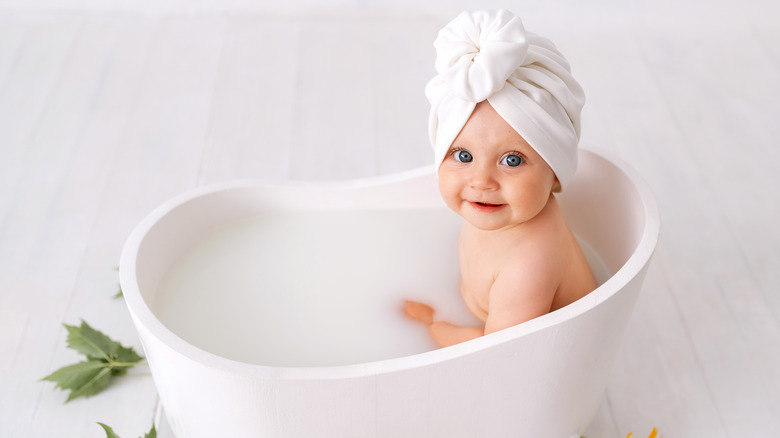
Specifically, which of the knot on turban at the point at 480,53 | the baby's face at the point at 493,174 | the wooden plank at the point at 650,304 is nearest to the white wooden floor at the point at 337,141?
the wooden plank at the point at 650,304

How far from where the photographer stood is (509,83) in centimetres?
102

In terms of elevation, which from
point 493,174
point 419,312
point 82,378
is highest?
point 493,174

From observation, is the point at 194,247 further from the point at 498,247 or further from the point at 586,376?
the point at 586,376

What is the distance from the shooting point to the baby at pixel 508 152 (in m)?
1.01

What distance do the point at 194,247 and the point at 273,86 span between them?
0.90 meters

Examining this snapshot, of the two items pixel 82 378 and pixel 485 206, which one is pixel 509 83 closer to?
pixel 485 206

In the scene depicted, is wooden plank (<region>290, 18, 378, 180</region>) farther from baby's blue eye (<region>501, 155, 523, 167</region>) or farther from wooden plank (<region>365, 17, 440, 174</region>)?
baby's blue eye (<region>501, 155, 523, 167</region>)

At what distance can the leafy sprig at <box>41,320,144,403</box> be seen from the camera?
4.42ft

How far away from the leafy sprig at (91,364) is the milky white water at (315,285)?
0.21m

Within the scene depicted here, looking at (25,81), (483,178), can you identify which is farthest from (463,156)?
(25,81)

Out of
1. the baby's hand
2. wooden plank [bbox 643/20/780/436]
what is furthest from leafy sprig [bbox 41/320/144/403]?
wooden plank [bbox 643/20/780/436]

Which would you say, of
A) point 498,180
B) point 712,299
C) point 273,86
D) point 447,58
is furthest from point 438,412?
point 273,86

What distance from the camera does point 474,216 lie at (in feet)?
3.59

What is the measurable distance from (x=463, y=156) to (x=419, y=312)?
272mm
